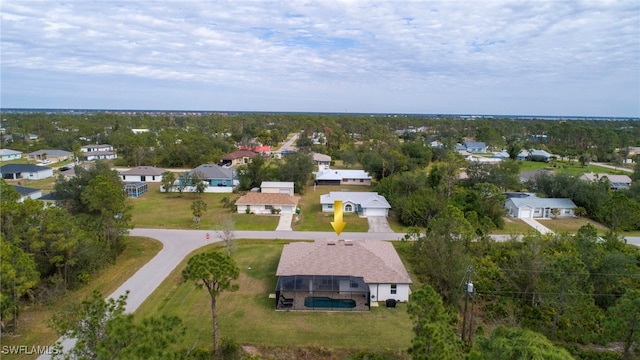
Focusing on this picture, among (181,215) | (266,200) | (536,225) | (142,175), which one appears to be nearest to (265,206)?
(266,200)

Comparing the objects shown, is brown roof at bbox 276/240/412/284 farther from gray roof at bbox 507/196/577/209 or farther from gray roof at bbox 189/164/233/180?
gray roof at bbox 189/164/233/180

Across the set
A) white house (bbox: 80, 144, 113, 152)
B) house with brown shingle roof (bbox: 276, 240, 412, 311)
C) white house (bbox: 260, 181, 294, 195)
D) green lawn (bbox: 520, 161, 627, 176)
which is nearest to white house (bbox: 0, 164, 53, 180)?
white house (bbox: 80, 144, 113, 152)

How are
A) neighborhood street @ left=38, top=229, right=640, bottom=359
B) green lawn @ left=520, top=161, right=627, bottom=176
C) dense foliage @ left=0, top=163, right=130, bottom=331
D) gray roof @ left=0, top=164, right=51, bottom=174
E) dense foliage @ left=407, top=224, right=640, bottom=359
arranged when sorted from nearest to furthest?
dense foliage @ left=407, top=224, right=640, bottom=359 → dense foliage @ left=0, top=163, right=130, bottom=331 → neighborhood street @ left=38, top=229, right=640, bottom=359 → gray roof @ left=0, top=164, right=51, bottom=174 → green lawn @ left=520, top=161, right=627, bottom=176

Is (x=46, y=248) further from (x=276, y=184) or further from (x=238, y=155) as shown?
(x=238, y=155)

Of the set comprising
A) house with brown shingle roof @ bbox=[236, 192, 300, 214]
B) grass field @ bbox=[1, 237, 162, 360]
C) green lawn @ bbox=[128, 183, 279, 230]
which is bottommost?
grass field @ bbox=[1, 237, 162, 360]

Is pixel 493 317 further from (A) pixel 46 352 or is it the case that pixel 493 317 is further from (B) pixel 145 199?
(B) pixel 145 199

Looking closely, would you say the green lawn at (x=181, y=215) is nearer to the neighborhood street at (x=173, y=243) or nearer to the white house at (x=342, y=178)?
the neighborhood street at (x=173, y=243)

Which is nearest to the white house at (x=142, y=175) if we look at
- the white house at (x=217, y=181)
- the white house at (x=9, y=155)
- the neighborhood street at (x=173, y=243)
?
the white house at (x=217, y=181)
